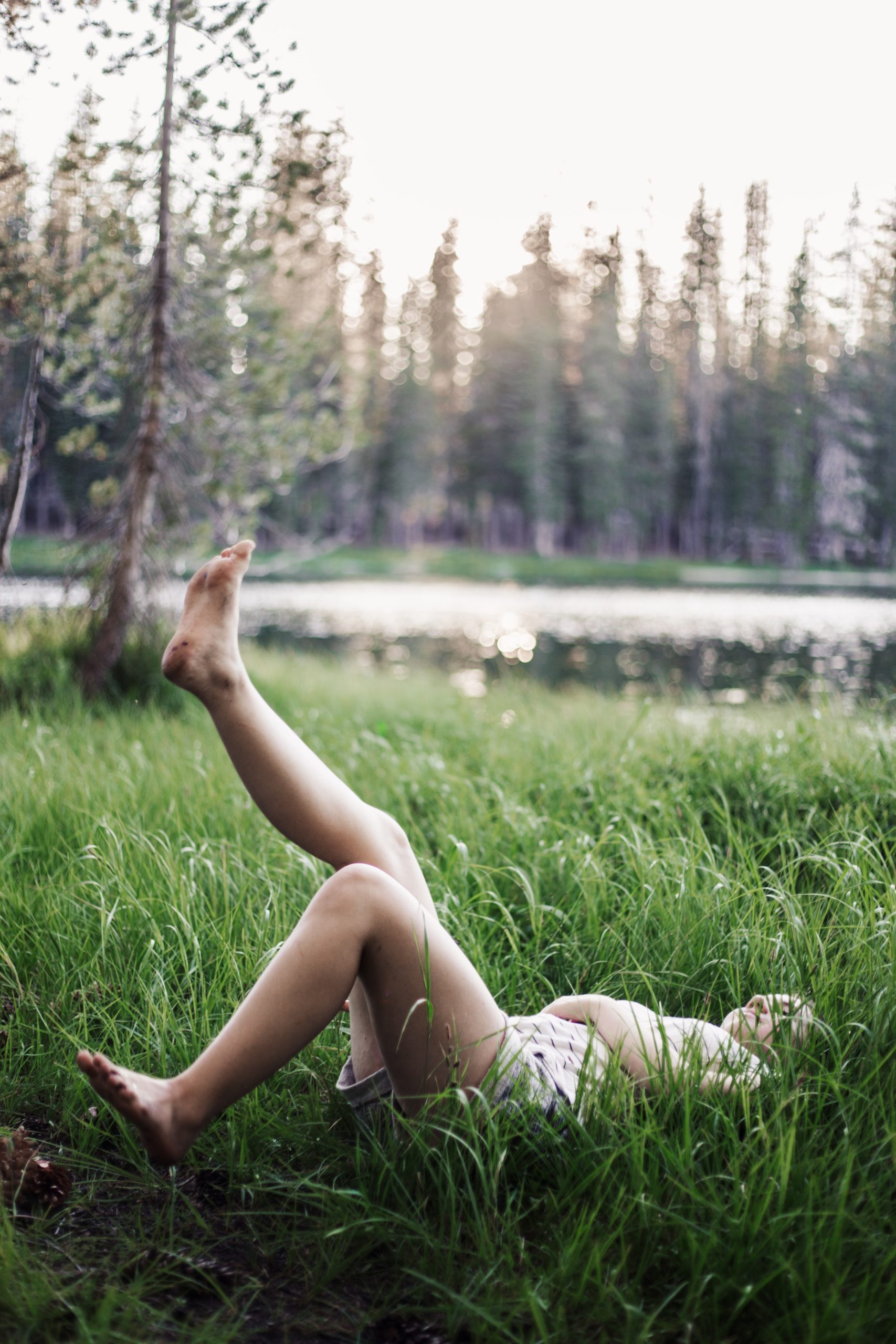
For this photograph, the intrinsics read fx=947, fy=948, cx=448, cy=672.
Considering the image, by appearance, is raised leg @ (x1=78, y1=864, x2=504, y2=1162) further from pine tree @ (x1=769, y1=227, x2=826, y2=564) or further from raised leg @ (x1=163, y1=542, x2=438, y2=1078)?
pine tree @ (x1=769, y1=227, x2=826, y2=564)

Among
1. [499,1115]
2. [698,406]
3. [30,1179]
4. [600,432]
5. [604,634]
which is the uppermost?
[698,406]

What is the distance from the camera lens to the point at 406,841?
1.74 meters

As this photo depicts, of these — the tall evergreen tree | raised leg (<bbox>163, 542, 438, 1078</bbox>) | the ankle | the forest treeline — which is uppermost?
the tall evergreen tree

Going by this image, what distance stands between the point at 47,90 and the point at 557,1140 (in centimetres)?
518

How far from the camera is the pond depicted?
33.2 ft

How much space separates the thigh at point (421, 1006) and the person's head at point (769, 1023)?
491 millimetres

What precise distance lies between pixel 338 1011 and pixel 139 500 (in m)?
4.70

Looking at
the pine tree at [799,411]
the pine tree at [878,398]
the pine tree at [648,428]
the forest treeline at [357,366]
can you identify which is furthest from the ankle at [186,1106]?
the pine tree at [648,428]

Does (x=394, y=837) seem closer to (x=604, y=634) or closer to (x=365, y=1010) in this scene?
(x=365, y=1010)

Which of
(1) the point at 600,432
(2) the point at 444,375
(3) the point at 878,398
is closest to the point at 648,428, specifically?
(1) the point at 600,432

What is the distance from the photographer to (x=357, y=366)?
1441 cm

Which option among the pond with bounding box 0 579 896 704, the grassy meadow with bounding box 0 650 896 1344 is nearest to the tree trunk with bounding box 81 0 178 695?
the pond with bounding box 0 579 896 704

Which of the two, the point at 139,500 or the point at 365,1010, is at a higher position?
the point at 139,500

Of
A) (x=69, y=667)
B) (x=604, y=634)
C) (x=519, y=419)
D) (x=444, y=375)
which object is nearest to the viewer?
(x=69, y=667)
